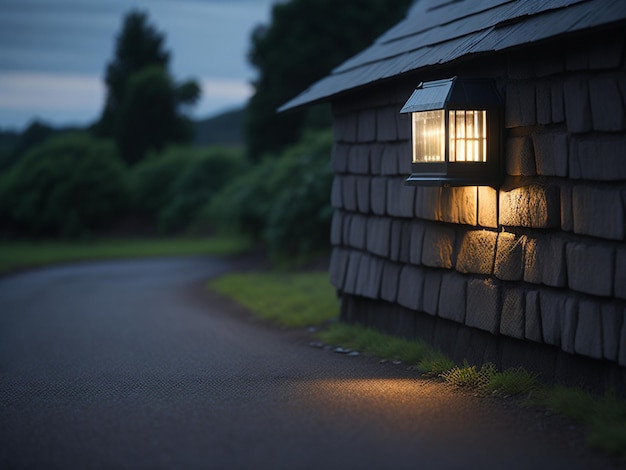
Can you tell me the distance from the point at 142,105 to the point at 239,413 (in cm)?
5176

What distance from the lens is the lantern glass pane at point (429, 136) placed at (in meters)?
6.78

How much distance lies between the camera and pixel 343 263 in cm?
1041

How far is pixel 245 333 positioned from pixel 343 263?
6.29 ft

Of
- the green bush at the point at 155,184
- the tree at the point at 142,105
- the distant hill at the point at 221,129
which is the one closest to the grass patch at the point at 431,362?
the green bush at the point at 155,184

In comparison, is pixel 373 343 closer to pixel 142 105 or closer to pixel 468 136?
pixel 468 136

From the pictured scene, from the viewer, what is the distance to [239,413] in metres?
5.92

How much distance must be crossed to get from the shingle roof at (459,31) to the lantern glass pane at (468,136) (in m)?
0.48

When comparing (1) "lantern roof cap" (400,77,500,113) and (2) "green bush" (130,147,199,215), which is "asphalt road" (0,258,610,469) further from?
(2) "green bush" (130,147,199,215)

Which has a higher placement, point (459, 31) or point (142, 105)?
point (142, 105)

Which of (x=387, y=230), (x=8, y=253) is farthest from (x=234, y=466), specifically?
(x=8, y=253)

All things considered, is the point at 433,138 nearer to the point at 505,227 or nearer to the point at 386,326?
the point at 505,227

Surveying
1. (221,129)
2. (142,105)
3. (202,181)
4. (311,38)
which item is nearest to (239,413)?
(311,38)

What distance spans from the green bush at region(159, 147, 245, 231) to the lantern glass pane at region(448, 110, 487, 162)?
32.5 meters

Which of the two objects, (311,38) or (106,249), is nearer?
(311,38)
